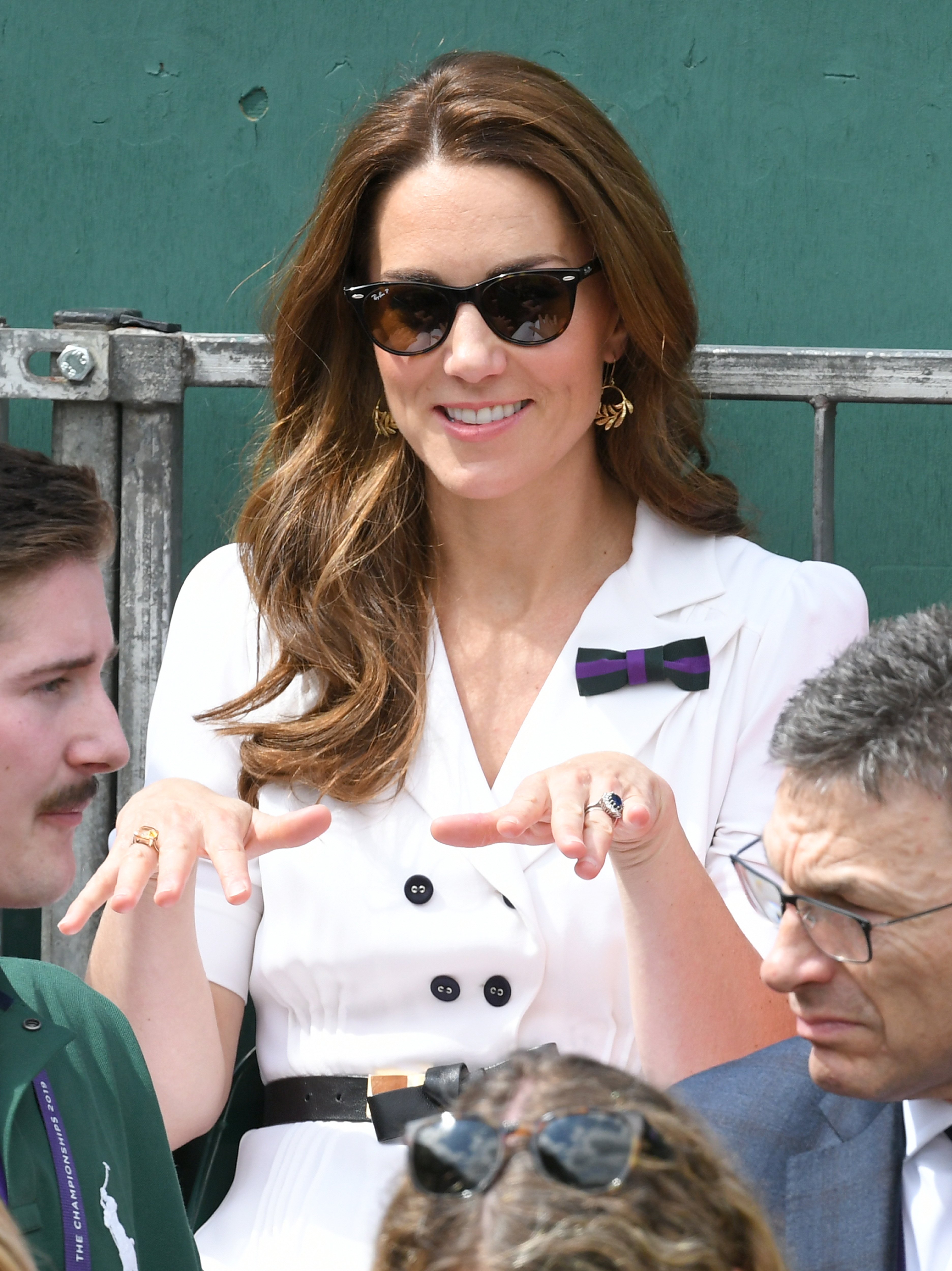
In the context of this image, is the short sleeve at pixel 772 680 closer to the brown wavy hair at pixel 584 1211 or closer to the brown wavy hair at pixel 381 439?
the brown wavy hair at pixel 381 439

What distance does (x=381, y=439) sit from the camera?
255 cm

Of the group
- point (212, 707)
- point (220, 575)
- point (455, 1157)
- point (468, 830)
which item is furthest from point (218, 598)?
point (455, 1157)

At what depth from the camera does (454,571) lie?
250 centimetres

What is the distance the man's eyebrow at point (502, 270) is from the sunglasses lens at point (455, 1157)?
1580 millimetres

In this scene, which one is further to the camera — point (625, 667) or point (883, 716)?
point (625, 667)

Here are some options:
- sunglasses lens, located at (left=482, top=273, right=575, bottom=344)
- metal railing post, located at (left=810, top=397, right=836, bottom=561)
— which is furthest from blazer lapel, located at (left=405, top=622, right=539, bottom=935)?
metal railing post, located at (left=810, top=397, right=836, bottom=561)

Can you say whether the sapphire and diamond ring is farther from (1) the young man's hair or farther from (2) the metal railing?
(2) the metal railing

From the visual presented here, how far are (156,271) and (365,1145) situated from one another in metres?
1.79

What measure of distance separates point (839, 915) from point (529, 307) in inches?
40.7

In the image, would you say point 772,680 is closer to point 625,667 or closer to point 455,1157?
point 625,667

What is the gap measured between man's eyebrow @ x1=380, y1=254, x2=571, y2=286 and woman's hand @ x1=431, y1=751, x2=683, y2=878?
2.41 ft

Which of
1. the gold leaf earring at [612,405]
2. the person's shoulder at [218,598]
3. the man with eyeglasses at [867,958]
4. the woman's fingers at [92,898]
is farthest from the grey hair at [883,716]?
the person's shoulder at [218,598]

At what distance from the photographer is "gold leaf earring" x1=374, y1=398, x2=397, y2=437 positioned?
8.30 ft

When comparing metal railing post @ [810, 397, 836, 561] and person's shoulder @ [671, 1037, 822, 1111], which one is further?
metal railing post @ [810, 397, 836, 561]
